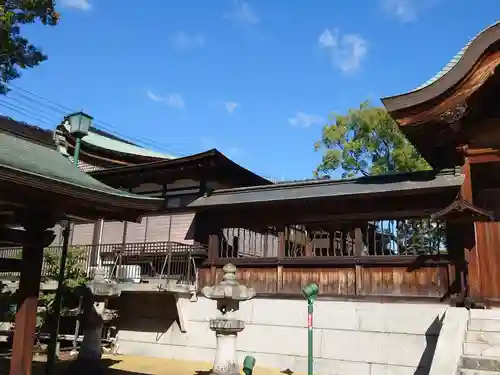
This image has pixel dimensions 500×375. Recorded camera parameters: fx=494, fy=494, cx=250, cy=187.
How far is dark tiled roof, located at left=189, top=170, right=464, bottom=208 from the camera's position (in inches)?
475

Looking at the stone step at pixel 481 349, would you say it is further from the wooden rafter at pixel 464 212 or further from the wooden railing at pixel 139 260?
the wooden railing at pixel 139 260

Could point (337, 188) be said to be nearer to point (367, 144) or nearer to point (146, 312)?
point (146, 312)

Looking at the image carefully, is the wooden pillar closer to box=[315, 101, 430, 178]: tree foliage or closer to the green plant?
the green plant

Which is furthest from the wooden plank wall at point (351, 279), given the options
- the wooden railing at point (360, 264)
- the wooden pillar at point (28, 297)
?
the wooden pillar at point (28, 297)

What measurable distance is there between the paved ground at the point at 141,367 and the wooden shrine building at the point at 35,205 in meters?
4.59

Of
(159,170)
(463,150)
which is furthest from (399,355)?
(159,170)

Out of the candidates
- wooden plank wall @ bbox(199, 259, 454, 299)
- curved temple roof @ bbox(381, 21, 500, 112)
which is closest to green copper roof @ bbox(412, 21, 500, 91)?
curved temple roof @ bbox(381, 21, 500, 112)

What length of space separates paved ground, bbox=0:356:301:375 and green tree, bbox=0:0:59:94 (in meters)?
9.53

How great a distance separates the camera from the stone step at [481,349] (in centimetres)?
790

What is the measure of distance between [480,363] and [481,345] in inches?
26.0

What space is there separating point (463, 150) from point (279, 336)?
6738 mm

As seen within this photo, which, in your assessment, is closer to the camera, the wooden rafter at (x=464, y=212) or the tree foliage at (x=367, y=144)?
the wooden rafter at (x=464, y=212)

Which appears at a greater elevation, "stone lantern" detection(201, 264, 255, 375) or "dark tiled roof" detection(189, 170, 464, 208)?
"dark tiled roof" detection(189, 170, 464, 208)

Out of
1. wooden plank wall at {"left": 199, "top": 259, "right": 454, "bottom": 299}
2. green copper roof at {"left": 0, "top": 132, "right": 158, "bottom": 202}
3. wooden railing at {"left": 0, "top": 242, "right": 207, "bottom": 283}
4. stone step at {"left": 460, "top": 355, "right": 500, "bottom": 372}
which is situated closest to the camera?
green copper roof at {"left": 0, "top": 132, "right": 158, "bottom": 202}
